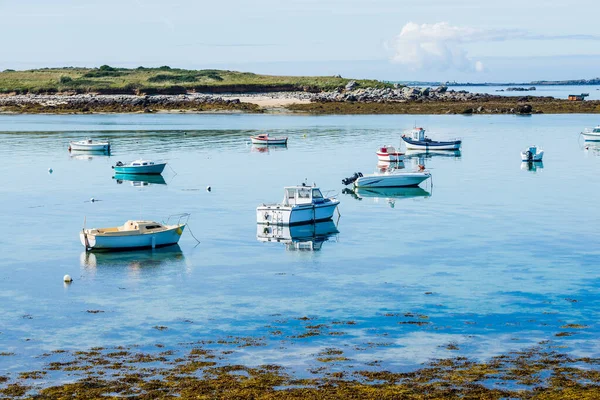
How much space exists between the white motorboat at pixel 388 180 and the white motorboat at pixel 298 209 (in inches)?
450

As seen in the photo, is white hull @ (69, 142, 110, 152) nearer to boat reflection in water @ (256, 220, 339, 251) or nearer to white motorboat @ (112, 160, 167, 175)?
white motorboat @ (112, 160, 167, 175)

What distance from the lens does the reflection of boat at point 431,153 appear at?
2977 inches

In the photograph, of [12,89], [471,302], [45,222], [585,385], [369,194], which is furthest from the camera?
[12,89]

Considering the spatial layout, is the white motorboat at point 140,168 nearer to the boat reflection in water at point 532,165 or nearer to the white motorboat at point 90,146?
the white motorboat at point 90,146

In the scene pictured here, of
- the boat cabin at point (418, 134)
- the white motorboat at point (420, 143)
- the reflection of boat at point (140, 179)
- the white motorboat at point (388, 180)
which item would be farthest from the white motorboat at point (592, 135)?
the reflection of boat at point (140, 179)

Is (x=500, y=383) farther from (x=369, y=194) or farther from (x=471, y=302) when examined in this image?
(x=369, y=194)

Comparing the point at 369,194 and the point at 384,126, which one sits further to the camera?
the point at 384,126

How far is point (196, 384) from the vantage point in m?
18.1

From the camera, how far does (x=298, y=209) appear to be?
3966cm

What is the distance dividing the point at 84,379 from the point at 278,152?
5882cm

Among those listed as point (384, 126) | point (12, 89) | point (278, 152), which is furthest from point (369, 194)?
point (12, 89)

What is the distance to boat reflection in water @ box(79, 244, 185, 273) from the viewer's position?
31609 mm

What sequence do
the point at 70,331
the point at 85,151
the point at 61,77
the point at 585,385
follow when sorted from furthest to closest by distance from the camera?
the point at 61,77 → the point at 85,151 → the point at 70,331 → the point at 585,385

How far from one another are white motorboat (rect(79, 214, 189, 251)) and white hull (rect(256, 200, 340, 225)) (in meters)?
5.11
